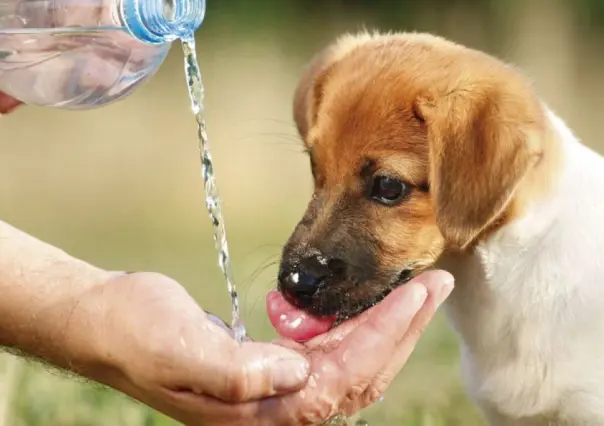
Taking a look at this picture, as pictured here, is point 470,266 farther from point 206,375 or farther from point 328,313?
point 206,375

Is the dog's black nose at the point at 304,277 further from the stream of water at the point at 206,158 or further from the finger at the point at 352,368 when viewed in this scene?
the finger at the point at 352,368

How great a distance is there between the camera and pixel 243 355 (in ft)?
6.57

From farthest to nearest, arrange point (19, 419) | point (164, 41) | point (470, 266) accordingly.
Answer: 1. point (19, 419)
2. point (470, 266)
3. point (164, 41)

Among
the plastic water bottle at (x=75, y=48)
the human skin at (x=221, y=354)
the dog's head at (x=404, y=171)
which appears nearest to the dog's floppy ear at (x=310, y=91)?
the dog's head at (x=404, y=171)

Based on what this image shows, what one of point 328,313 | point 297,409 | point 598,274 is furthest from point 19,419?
point 598,274

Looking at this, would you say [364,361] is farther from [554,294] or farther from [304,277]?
[554,294]

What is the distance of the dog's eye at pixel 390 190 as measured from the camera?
2.47 m

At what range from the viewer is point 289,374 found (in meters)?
2.00

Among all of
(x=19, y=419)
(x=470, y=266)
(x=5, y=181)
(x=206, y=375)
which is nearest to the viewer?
(x=206, y=375)

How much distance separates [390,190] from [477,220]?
0.76 feet

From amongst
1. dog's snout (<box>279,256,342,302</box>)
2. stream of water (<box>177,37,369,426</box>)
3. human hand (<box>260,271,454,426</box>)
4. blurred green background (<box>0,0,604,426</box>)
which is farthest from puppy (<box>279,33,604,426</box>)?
blurred green background (<box>0,0,604,426</box>)

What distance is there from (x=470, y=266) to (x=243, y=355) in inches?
29.9

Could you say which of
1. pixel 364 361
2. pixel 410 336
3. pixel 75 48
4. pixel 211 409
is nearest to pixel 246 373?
pixel 211 409

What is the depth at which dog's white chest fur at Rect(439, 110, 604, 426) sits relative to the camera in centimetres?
242
